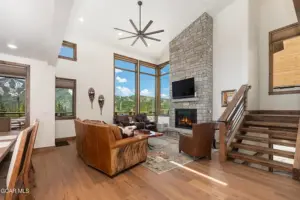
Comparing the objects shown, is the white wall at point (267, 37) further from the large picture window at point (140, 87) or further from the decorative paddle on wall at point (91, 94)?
the decorative paddle on wall at point (91, 94)

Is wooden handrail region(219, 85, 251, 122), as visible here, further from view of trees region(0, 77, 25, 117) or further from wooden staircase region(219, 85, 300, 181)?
view of trees region(0, 77, 25, 117)

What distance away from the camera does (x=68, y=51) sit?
586 cm

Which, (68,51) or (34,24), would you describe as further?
(68,51)

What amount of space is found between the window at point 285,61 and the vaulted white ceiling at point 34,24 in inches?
219

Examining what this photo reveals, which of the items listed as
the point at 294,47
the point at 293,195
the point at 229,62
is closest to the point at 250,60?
the point at 229,62

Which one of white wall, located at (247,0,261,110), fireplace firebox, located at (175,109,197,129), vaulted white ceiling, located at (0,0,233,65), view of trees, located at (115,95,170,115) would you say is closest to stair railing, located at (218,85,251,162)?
white wall, located at (247,0,261,110)

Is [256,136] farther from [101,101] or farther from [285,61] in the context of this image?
[101,101]

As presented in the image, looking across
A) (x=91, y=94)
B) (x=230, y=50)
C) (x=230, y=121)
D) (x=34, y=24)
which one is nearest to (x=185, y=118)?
(x=230, y=121)

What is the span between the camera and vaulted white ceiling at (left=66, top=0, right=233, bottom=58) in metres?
4.65

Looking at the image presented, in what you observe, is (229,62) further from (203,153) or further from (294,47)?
(203,153)

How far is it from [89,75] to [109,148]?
4.52 m

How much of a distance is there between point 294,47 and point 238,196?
4.56 meters

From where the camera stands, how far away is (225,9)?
504 centimetres

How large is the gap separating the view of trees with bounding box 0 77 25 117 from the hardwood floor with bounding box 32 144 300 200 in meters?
2.59
